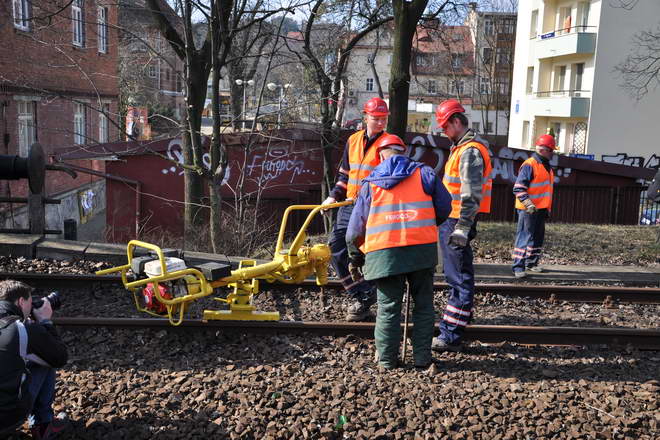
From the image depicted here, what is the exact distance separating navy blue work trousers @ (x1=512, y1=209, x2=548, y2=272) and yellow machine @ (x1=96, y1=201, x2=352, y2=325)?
3789 millimetres

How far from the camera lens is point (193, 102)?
12133 millimetres

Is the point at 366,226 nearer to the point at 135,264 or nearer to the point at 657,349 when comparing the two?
the point at 135,264

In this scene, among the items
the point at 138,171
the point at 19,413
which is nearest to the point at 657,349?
the point at 19,413

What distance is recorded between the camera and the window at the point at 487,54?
187ft

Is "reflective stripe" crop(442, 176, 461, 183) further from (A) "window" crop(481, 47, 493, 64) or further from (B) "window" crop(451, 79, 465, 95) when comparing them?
(A) "window" crop(481, 47, 493, 64)

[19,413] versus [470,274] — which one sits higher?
[470,274]

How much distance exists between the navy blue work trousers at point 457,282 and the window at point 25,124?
52.8 feet

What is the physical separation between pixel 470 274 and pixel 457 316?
378 mm

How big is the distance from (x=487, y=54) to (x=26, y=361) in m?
59.7

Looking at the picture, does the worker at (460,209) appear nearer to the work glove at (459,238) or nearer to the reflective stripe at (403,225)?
the work glove at (459,238)

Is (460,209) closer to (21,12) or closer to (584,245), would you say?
(584,245)

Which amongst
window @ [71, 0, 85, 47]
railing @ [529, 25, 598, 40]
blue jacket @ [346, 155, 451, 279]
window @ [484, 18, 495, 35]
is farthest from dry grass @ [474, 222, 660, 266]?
window @ [484, 18, 495, 35]

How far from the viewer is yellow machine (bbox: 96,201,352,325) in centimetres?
505

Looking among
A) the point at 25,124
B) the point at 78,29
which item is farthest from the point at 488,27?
the point at 25,124
